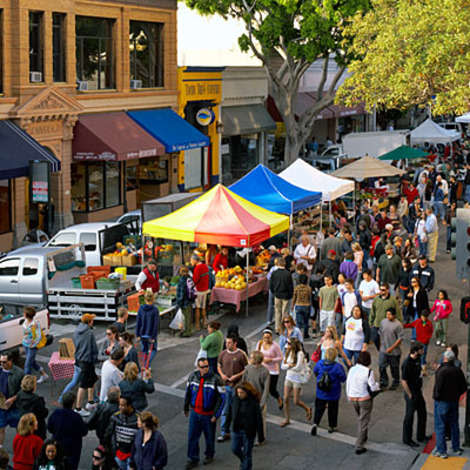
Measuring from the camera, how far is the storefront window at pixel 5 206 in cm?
2809

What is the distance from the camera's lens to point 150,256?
22.5 meters

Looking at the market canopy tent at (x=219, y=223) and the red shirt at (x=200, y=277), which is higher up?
the market canopy tent at (x=219, y=223)

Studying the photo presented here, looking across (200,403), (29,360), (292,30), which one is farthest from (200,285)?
(292,30)

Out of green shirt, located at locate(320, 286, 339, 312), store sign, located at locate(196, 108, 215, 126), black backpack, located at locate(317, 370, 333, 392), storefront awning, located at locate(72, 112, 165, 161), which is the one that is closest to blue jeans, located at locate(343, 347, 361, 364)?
green shirt, located at locate(320, 286, 339, 312)

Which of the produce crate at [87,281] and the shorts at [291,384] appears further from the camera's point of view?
the produce crate at [87,281]

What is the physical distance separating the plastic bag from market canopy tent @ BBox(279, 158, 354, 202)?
8896 millimetres

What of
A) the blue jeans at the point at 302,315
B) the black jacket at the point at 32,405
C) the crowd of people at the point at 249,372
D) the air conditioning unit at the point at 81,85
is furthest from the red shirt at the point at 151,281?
the air conditioning unit at the point at 81,85

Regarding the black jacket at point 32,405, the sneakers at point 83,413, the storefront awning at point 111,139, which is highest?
the storefront awning at point 111,139

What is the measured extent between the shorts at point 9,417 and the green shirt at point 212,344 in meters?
3.38

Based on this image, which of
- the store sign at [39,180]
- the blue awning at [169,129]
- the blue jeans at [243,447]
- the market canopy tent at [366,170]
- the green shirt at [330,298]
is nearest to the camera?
the blue jeans at [243,447]

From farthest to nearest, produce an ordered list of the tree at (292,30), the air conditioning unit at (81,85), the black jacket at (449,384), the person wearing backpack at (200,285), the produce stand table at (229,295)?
the tree at (292,30), the air conditioning unit at (81,85), the produce stand table at (229,295), the person wearing backpack at (200,285), the black jacket at (449,384)

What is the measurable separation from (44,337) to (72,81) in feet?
56.1

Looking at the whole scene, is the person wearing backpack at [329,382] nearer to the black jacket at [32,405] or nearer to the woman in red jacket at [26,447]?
the black jacket at [32,405]

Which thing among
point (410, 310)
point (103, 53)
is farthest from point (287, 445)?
point (103, 53)
